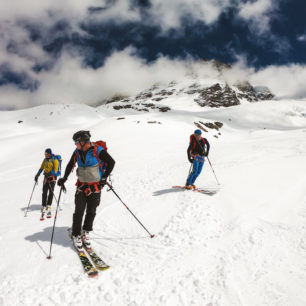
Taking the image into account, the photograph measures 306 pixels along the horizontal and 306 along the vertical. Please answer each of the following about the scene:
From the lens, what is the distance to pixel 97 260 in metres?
4.43

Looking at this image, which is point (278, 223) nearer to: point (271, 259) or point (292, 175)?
point (271, 259)

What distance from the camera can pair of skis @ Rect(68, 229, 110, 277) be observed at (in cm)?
409

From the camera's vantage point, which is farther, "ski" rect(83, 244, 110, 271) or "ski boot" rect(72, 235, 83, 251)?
"ski boot" rect(72, 235, 83, 251)

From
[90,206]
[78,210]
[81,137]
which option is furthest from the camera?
[90,206]

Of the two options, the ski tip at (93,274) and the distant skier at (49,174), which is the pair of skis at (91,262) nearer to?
the ski tip at (93,274)

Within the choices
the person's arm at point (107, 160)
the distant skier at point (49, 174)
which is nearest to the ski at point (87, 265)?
the person's arm at point (107, 160)

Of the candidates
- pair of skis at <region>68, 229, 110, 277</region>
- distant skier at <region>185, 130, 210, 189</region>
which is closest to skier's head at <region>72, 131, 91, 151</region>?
pair of skis at <region>68, 229, 110, 277</region>

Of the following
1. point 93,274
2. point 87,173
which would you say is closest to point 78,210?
point 87,173

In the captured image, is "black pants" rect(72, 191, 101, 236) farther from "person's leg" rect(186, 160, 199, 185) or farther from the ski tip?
"person's leg" rect(186, 160, 199, 185)

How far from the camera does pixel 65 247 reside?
5090 millimetres

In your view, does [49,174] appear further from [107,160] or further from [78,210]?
[107,160]

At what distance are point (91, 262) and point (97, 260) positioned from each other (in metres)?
0.14

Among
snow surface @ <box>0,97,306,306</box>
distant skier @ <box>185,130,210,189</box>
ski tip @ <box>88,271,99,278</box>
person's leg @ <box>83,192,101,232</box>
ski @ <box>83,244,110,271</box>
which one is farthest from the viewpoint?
distant skier @ <box>185,130,210,189</box>

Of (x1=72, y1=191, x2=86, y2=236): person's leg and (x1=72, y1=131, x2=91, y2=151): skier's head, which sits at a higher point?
(x1=72, y1=131, x2=91, y2=151): skier's head
